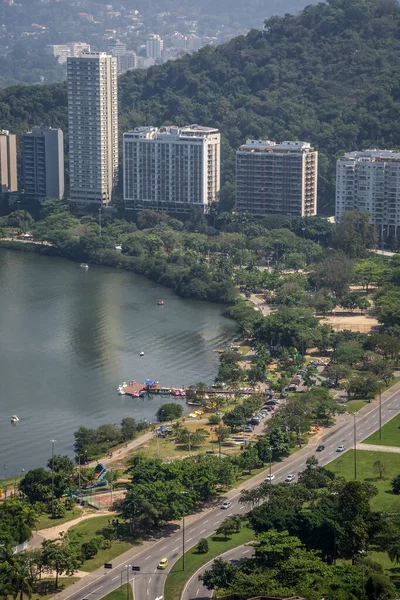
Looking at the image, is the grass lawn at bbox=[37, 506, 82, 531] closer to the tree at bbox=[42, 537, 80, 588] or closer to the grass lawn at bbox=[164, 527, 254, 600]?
the tree at bbox=[42, 537, 80, 588]

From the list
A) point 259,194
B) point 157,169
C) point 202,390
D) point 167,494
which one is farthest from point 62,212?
point 167,494

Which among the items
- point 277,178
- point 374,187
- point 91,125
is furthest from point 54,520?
point 91,125

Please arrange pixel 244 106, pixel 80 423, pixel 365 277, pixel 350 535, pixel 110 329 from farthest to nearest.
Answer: pixel 244 106
pixel 365 277
pixel 110 329
pixel 80 423
pixel 350 535

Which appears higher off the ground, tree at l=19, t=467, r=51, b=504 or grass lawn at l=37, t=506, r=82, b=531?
tree at l=19, t=467, r=51, b=504

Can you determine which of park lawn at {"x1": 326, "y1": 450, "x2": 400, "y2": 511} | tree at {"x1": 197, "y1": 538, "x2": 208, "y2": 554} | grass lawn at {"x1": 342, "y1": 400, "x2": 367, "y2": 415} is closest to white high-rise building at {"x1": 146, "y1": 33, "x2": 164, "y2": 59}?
grass lawn at {"x1": 342, "y1": 400, "x2": 367, "y2": 415}

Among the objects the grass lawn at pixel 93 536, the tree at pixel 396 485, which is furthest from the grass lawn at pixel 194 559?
the tree at pixel 396 485

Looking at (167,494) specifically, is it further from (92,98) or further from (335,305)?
(92,98)

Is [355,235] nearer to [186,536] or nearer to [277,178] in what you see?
[277,178]
